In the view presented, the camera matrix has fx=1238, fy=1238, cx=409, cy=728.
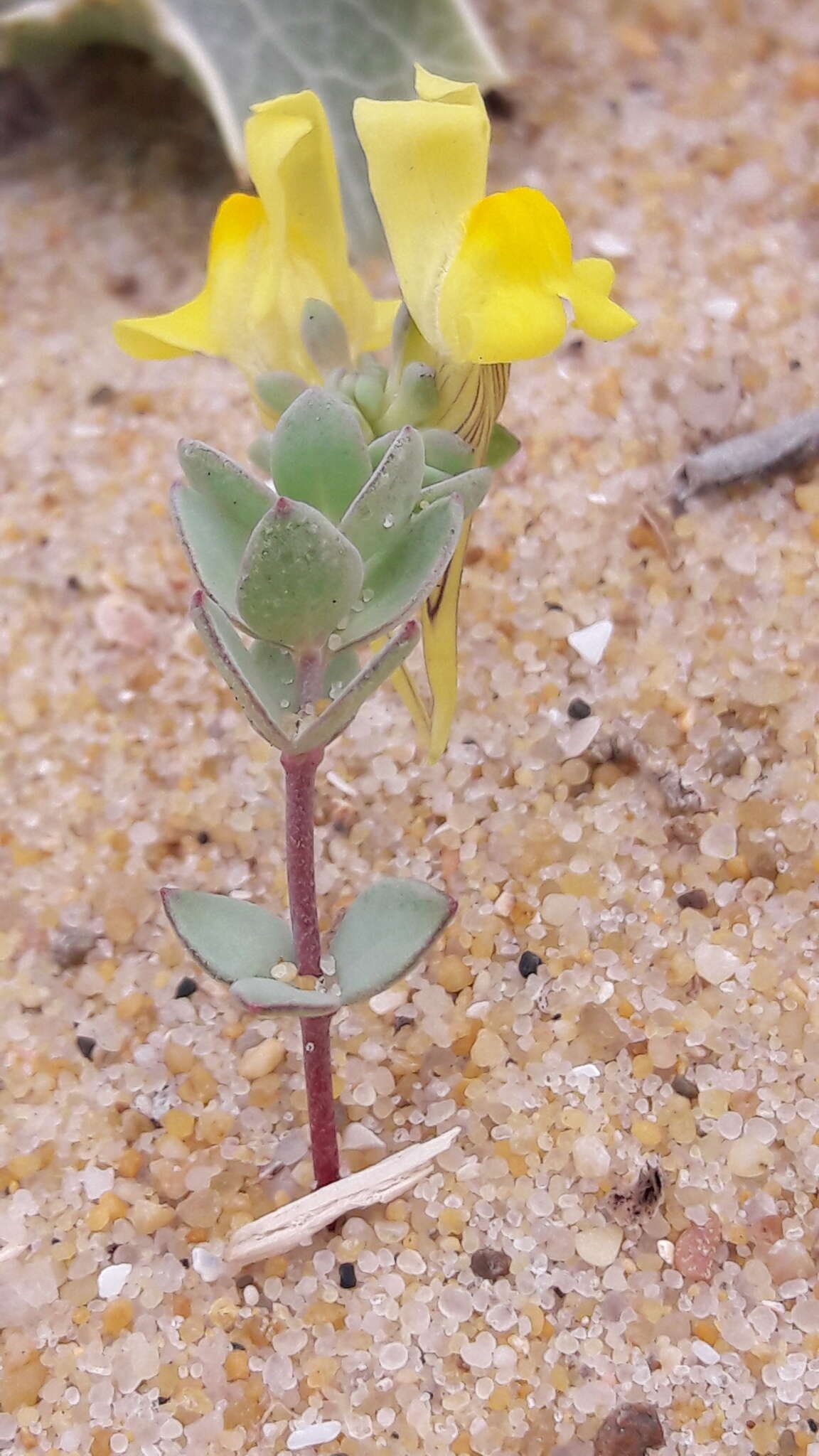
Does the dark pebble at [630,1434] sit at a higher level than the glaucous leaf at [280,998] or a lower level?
lower

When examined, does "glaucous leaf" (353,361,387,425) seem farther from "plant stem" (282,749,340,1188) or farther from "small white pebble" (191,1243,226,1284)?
"small white pebble" (191,1243,226,1284)

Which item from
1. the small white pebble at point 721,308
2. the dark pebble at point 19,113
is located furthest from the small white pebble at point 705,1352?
the dark pebble at point 19,113

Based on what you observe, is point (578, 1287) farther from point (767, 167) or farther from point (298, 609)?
point (767, 167)

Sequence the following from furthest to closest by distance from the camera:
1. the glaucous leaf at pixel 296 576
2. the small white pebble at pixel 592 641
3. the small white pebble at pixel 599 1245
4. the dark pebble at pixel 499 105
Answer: the dark pebble at pixel 499 105 < the small white pebble at pixel 592 641 < the small white pebble at pixel 599 1245 < the glaucous leaf at pixel 296 576

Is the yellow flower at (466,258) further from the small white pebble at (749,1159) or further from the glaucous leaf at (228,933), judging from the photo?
the small white pebble at (749,1159)

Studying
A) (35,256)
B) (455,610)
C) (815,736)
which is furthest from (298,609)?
(35,256)

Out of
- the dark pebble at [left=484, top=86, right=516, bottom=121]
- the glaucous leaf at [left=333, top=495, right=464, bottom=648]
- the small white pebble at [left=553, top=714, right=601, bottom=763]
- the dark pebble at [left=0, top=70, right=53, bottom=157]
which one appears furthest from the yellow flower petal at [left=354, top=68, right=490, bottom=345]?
the dark pebble at [left=0, top=70, right=53, bottom=157]

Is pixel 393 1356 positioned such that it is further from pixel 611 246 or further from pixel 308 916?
pixel 611 246
